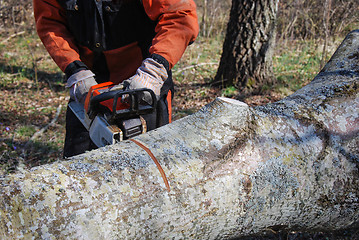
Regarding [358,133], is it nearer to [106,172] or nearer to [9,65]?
[106,172]

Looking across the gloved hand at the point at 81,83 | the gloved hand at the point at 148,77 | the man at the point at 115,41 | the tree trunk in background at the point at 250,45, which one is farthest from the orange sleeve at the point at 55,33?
the tree trunk in background at the point at 250,45

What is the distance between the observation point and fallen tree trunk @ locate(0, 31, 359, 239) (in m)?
1.02

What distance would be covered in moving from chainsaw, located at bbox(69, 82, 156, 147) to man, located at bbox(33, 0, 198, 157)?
0.53 feet

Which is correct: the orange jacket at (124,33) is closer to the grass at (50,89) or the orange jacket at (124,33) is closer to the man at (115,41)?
the man at (115,41)

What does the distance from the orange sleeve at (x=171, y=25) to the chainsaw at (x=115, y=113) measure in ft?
1.18

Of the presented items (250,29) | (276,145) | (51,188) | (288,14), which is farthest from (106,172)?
(288,14)

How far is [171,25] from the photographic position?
2.03 metres

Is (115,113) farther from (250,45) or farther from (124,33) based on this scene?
(250,45)

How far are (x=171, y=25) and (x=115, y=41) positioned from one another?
477 millimetres

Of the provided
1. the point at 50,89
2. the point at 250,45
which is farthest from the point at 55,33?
the point at 50,89

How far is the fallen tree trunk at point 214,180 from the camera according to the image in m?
1.02

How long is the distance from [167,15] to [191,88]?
129 inches

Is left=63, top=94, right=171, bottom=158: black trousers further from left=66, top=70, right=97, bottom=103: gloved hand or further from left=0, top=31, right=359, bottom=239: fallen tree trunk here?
left=0, top=31, right=359, bottom=239: fallen tree trunk

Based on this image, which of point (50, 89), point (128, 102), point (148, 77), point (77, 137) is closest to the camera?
point (128, 102)
